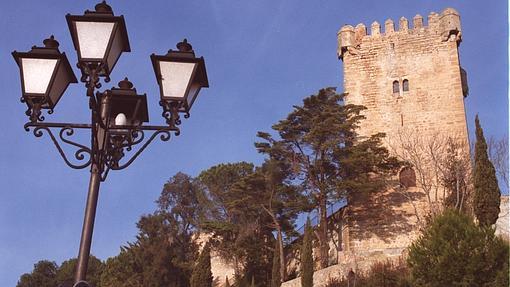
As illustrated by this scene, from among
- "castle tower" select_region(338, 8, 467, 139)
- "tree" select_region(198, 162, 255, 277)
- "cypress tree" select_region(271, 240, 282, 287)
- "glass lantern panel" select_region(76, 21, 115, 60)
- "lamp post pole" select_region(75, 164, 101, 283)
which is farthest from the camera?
"tree" select_region(198, 162, 255, 277)

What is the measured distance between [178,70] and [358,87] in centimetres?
2588

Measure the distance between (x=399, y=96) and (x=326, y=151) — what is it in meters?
4.50

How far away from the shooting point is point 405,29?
3045 cm

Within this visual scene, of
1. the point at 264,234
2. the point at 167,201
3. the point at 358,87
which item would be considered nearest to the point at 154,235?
the point at 167,201

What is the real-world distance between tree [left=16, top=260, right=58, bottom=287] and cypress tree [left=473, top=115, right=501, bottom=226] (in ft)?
145

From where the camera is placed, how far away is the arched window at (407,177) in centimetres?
2877

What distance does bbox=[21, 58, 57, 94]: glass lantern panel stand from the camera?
500 centimetres

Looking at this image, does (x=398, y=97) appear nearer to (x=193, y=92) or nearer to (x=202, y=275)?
(x=202, y=275)

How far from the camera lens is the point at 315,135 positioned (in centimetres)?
2795

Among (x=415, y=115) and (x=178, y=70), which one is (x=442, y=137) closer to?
(x=415, y=115)

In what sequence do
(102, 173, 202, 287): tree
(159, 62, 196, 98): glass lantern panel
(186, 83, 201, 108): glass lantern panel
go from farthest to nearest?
(102, 173, 202, 287): tree
(186, 83, 201, 108): glass lantern panel
(159, 62, 196, 98): glass lantern panel

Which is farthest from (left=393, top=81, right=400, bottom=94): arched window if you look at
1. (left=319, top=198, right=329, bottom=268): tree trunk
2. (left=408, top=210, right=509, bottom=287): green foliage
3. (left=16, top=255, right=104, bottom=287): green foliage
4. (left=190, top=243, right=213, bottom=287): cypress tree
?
(left=16, top=255, right=104, bottom=287): green foliage

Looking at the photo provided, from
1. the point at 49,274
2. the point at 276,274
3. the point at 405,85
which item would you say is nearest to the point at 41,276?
the point at 49,274

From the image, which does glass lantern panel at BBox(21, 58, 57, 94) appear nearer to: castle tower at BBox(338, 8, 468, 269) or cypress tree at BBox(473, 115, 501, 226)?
cypress tree at BBox(473, 115, 501, 226)
